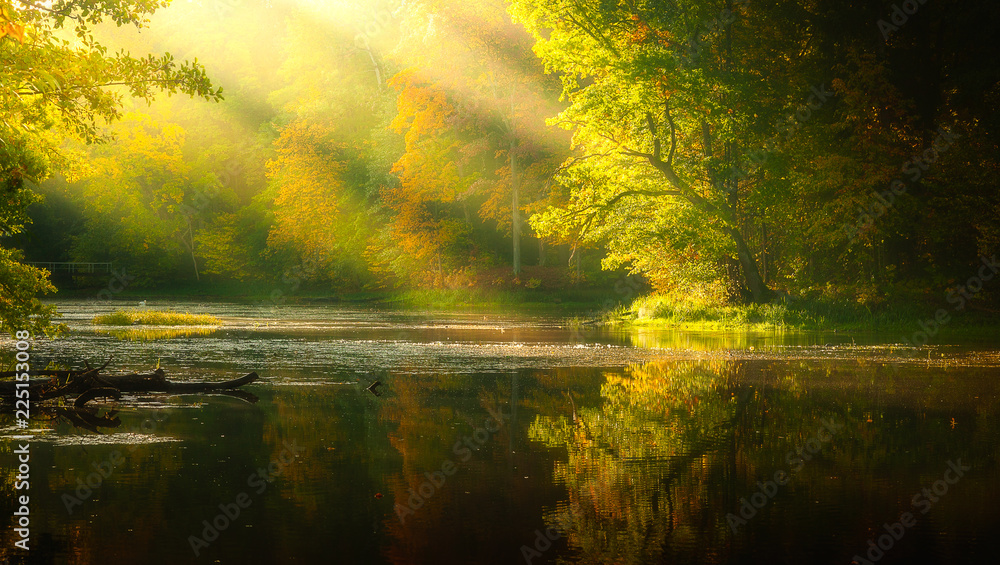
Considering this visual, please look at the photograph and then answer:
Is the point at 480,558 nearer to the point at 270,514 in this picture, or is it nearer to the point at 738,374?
the point at 270,514

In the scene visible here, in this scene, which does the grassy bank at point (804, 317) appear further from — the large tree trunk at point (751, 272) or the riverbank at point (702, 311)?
the large tree trunk at point (751, 272)

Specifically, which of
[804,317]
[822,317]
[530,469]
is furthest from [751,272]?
[530,469]

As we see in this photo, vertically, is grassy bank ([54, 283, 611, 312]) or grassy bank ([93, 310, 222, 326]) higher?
grassy bank ([54, 283, 611, 312])

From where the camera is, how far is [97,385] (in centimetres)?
1326

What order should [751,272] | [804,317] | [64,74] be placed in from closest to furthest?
[64,74] < [804,317] < [751,272]

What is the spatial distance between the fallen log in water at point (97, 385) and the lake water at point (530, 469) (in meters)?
0.23

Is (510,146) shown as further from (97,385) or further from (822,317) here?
(97,385)

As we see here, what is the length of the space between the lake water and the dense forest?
430 centimetres

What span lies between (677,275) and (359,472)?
28.4 metres

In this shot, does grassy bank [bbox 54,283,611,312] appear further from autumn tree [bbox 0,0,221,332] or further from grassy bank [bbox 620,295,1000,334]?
autumn tree [bbox 0,0,221,332]

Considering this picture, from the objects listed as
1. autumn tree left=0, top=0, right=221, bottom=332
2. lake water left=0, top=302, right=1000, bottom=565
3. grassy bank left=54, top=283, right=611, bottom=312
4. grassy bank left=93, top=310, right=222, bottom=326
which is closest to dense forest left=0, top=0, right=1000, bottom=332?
autumn tree left=0, top=0, right=221, bottom=332

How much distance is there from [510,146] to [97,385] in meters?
41.8

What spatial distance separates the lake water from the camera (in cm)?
656

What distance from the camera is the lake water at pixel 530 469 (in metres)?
6.56
